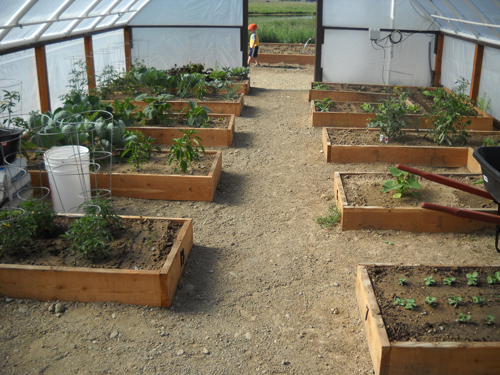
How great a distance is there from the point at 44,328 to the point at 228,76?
7.79 meters

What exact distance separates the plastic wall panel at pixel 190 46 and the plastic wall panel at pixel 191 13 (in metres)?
0.15

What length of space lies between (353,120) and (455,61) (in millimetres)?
3068

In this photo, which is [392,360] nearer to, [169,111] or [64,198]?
[64,198]

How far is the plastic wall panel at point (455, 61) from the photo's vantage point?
826cm

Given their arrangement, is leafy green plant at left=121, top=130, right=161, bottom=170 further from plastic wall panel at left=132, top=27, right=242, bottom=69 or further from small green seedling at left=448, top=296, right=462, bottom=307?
plastic wall panel at left=132, top=27, right=242, bottom=69

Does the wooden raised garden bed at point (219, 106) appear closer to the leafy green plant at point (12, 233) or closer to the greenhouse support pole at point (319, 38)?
the greenhouse support pole at point (319, 38)

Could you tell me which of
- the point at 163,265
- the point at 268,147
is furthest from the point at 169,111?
the point at 163,265

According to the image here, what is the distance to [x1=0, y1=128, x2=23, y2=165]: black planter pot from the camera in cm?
427

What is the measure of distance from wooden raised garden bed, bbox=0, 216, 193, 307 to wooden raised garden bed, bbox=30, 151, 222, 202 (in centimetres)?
170

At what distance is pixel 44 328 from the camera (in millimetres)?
2887

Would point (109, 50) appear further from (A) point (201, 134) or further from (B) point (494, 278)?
(B) point (494, 278)

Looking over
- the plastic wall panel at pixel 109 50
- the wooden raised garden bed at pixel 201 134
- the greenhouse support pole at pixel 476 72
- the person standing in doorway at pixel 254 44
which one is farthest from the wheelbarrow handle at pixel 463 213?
the person standing in doorway at pixel 254 44

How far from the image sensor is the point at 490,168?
114 inches

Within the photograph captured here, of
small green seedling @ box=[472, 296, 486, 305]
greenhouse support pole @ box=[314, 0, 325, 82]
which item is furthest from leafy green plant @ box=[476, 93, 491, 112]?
small green seedling @ box=[472, 296, 486, 305]
